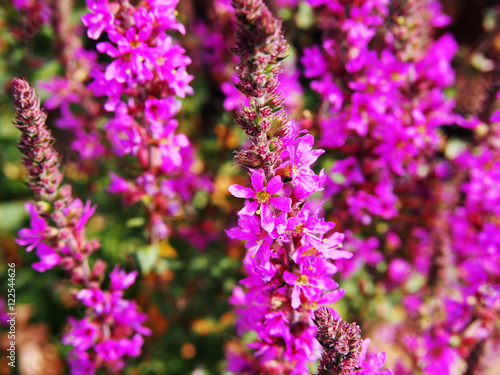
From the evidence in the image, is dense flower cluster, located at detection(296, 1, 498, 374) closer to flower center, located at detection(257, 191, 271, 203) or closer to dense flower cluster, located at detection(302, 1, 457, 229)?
dense flower cluster, located at detection(302, 1, 457, 229)

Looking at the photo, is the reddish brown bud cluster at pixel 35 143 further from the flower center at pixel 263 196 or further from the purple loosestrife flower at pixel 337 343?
the purple loosestrife flower at pixel 337 343

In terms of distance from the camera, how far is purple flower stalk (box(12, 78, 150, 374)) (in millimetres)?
2857

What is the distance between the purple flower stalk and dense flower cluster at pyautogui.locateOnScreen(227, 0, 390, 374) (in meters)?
1.33

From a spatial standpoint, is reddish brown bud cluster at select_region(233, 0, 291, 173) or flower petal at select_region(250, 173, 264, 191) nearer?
reddish brown bud cluster at select_region(233, 0, 291, 173)

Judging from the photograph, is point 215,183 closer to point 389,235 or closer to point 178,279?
point 178,279

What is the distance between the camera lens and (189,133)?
6227 mm

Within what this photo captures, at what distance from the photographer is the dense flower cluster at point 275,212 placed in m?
2.49

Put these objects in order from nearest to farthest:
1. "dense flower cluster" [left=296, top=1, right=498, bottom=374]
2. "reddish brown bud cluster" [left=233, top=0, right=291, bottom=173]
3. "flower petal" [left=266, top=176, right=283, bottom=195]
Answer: "reddish brown bud cluster" [left=233, top=0, right=291, bottom=173]
"flower petal" [left=266, top=176, right=283, bottom=195]
"dense flower cluster" [left=296, top=1, right=498, bottom=374]

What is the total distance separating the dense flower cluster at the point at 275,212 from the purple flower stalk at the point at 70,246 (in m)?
1.33

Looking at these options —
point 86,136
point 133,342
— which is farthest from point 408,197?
point 86,136

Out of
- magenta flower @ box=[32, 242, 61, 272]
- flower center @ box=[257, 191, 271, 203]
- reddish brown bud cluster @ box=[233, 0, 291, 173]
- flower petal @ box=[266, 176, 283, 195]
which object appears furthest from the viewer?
magenta flower @ box=[32, 242, 61, 272]

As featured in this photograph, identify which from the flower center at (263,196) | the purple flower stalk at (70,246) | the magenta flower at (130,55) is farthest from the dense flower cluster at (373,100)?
the purple flower stalk at (70,246)

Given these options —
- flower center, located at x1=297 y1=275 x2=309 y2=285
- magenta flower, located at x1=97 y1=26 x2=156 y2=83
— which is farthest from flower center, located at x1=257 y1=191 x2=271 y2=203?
magenta flower, located at x1=97 y1=26 x2=156 y2=83

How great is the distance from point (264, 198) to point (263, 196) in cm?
1
